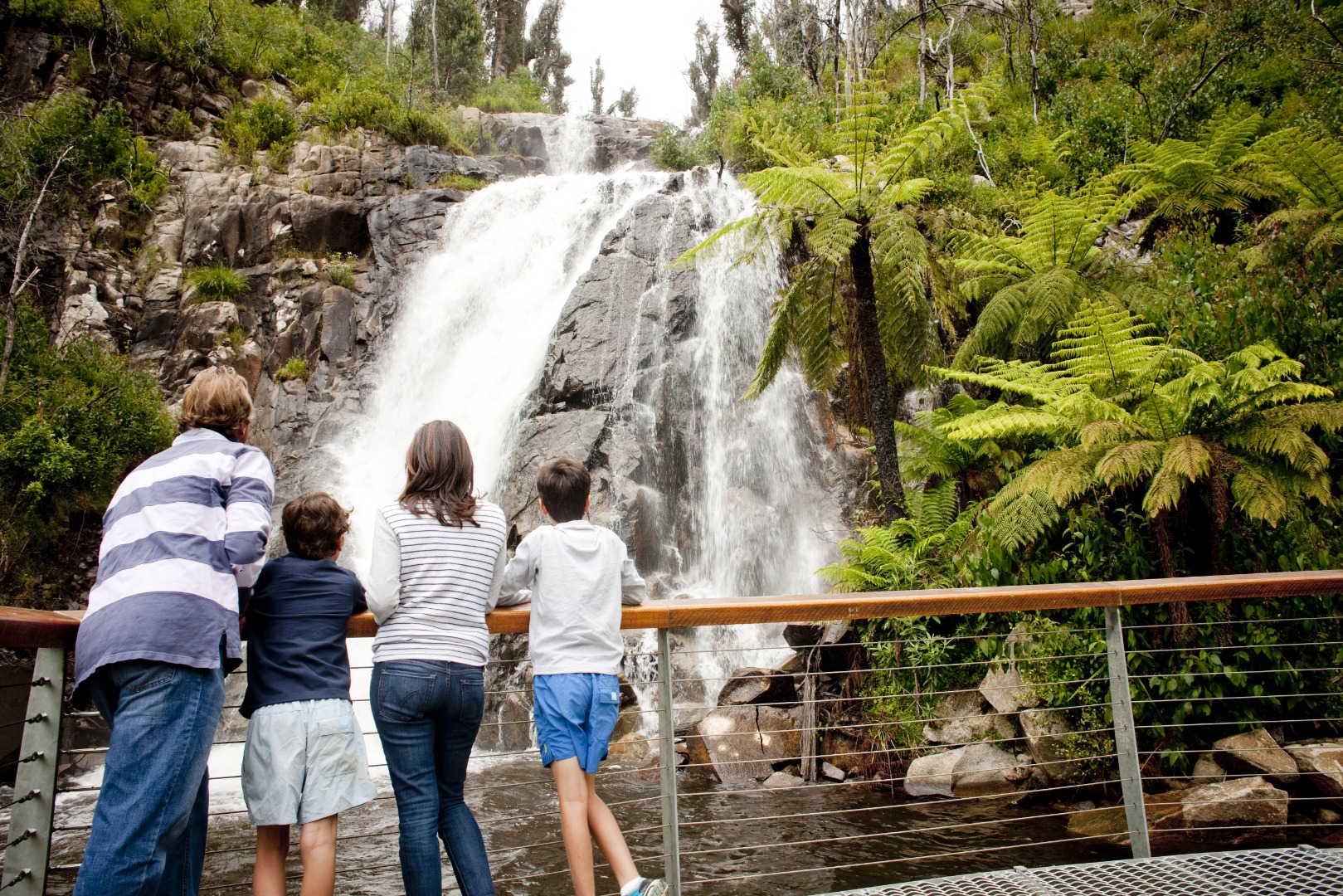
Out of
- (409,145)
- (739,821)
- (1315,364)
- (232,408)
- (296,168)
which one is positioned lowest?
(739,821)

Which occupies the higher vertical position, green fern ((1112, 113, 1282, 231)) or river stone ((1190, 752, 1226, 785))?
green fern ((1112, 113, 1282, 231))

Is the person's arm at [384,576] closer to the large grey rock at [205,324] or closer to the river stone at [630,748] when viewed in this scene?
the river stone at [630,748]

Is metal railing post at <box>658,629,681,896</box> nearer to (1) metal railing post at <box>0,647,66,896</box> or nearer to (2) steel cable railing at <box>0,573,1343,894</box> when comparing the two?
(2) steel cable railing at <box>0,573,1343,894</box>

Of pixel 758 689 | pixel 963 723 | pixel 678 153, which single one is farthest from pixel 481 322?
pixel 963 723

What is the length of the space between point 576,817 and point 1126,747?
1730 mm

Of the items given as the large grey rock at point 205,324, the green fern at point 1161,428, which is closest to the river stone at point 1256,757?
the green fern at point 1161,428

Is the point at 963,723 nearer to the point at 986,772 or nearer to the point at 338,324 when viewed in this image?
the point at 986,772

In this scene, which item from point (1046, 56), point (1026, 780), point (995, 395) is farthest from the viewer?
point (1046, 56)

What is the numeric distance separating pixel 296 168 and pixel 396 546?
17137mm

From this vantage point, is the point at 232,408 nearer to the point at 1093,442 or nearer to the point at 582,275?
the point at 1093,442

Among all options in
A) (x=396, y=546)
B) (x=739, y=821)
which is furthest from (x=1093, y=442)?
(x=396, y=546)

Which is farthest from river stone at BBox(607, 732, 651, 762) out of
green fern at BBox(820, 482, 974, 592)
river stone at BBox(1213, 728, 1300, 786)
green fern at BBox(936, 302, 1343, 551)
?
river stone at BBox(1213, 728, 1300, 786)

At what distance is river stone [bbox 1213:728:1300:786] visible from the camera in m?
3.86

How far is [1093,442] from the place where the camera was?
14.5 feet
